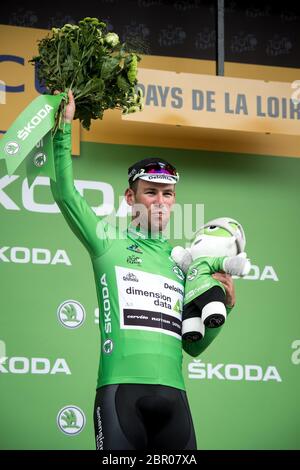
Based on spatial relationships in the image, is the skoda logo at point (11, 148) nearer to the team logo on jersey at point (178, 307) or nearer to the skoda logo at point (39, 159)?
the skoda logo at point (39, 159)

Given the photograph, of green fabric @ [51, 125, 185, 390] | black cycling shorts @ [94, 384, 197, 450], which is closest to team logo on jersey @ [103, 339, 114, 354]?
green fabric @ [51, 125, 185, 390]

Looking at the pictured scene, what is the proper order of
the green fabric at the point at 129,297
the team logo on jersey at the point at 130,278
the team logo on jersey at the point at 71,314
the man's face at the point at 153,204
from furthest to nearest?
the team logo on jersey at the point at 71,314 < the man's face at the point at 153,204 < the team logo on jersey at the point at 130,278 < the green fabric at the point at 129,297

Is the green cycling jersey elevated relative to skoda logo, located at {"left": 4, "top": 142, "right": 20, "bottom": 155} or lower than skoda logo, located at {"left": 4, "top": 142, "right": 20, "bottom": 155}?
lower

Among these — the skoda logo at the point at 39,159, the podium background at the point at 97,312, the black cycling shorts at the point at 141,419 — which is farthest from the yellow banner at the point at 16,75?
the black cycling shorts at the point at 141,419

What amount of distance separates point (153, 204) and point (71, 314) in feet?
4.07

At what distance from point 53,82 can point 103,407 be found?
45.4 inches

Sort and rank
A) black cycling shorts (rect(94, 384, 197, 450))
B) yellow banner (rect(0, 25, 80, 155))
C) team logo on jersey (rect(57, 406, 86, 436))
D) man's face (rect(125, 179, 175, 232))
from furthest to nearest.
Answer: yellow banner (rect(0, 25, 80, 155))
team logo on jersey (rect(57, 406, 86, 436))
man's face (rect(125, 179, 175, 232))
black cycling shorts (rect(94, 384, 197, 450))

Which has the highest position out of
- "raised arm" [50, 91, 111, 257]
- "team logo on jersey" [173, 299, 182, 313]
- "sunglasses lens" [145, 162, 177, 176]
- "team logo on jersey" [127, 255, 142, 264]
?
"sunglasses lens" [145, 162, 177, 176]

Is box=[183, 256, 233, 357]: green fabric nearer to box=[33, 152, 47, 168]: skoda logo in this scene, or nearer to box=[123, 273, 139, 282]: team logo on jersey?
box=[123, 273, 139, 282]: team logo on jersey

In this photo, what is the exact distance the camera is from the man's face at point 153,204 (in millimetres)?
3318

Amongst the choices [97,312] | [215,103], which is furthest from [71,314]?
[215,103]

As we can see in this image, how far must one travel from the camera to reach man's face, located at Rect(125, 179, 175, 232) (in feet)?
10.9

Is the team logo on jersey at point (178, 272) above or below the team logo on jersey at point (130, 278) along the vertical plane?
above

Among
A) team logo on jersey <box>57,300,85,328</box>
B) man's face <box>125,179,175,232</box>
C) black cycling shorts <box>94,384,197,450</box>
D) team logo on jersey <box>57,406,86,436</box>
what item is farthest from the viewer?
team logo on jersey <box>57,300,85,328</box>
